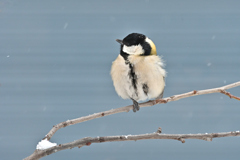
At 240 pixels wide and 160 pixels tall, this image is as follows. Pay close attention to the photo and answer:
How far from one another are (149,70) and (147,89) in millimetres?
132


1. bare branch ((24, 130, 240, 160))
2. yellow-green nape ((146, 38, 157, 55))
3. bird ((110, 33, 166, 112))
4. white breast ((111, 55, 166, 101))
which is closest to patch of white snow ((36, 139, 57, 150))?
bare branch ((24, 130, 240, 160))

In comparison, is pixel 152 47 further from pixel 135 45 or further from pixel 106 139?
pixel 106 139

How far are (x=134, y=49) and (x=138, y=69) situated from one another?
0.40 feet

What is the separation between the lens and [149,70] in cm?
178

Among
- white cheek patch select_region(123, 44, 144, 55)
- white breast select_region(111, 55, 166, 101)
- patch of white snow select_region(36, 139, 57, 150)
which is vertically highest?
white cheek patch select_region(123, 44, 144, 55)

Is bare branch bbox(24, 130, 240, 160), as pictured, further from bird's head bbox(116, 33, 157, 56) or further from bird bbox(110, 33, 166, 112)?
bird's head bbox(116, 33, 157, 56)

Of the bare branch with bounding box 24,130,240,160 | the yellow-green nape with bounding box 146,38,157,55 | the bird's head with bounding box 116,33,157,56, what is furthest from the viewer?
the yellow-green nape with bounding box 146,38,157,55

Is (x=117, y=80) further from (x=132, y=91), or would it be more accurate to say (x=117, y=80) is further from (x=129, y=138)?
(x=129, y=138)

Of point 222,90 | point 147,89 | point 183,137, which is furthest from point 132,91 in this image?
point 183,137

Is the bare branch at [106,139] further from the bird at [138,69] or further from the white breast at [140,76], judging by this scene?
the white breast at [140,76]

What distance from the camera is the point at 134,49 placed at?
1.74 metres

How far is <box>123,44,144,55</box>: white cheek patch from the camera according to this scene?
1.73 metres

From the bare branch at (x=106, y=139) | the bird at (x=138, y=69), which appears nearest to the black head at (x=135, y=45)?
the bird at (x=138, y=69)

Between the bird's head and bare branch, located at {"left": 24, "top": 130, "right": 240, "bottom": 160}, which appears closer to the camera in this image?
bare branch, located at {"left": 24, "top": 130, "right": 240, "bottom": 160}
